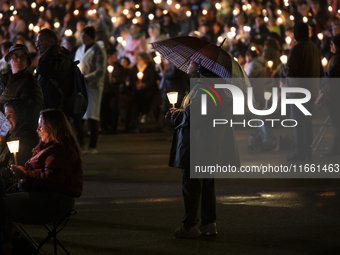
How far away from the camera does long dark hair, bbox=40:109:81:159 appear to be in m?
5.11

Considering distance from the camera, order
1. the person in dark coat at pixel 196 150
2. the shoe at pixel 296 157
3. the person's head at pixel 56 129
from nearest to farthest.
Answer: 1. the person's head at pixel 56 129
2. the person in dark coat at pixel 196 150
3. the shoe at pixel 296 157

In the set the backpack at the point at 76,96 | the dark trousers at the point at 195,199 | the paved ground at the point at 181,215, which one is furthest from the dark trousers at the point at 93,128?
the dark trousers at the point at 195,199

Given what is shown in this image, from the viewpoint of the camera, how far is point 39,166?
5.08 metres

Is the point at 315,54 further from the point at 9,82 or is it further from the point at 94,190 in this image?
the point at 9,82

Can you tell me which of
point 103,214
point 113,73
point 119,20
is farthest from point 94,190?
point 119,20

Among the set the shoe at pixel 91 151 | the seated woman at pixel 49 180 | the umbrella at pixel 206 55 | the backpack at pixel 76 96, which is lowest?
the shoe at pixel 91 151

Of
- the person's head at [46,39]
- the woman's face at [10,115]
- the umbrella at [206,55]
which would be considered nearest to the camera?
the umbrella at [206,55]

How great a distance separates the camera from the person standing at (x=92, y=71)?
36.5ft

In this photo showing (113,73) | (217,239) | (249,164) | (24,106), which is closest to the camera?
(217,239)

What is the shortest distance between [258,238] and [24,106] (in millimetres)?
2797

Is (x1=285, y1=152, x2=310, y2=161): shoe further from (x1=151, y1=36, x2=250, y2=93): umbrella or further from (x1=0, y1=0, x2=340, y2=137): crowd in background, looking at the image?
(x1=151, y1=36, x2=250, y2=93): umbrella

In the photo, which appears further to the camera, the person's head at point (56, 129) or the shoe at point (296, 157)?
the shoe at point (296, 157)

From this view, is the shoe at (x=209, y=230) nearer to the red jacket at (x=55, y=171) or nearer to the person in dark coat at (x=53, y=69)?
the red jacket at (x=55, y=171)

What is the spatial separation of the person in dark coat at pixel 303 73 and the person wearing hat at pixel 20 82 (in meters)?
5.08
